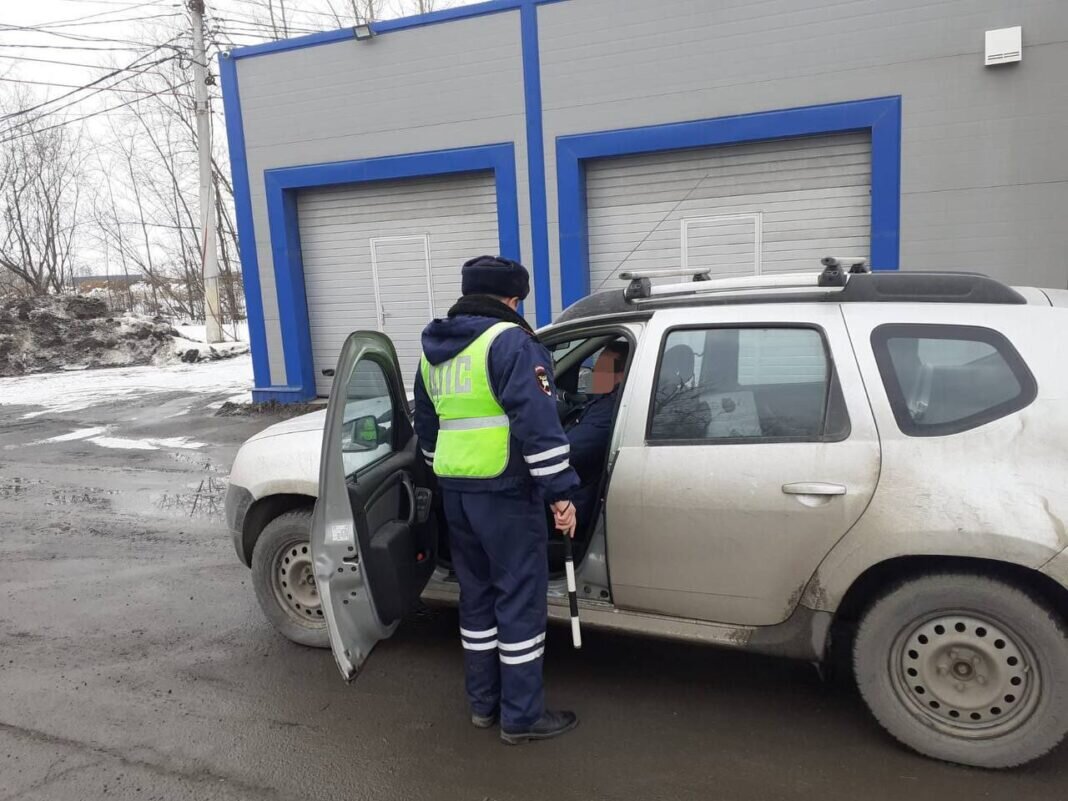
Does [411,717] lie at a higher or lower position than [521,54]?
lower

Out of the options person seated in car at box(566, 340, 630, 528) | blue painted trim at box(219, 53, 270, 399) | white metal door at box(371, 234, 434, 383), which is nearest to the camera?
person seated in car at box(566, 340, 630, 528)

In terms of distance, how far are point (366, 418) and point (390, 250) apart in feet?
27.4

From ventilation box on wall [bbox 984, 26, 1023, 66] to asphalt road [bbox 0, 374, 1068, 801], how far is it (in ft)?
23.8

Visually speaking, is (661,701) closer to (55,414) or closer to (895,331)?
(895,331)

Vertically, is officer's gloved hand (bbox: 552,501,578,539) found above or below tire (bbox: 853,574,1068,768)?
above

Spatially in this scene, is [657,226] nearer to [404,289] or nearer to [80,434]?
[404,289]

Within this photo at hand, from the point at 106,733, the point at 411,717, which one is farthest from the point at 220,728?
the point at 411,717

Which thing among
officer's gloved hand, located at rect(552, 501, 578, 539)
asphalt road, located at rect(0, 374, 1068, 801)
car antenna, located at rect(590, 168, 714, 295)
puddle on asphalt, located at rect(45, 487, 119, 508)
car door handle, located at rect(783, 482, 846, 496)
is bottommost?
asphalt road, located at rect(0, 374, 1068, 801)

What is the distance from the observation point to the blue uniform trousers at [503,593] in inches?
116

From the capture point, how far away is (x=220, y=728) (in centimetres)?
325

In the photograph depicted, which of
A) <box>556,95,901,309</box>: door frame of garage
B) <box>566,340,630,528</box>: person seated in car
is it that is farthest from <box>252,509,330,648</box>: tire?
<box>556,95,901,309</box>: door frame of garage

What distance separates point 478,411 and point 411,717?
1377 mm

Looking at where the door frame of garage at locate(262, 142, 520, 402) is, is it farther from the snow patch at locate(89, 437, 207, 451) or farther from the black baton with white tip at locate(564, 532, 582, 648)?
the black baton with white tip at locate(564, 532, 582, 648)

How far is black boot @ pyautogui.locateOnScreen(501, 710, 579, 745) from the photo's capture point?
10.0 feet
